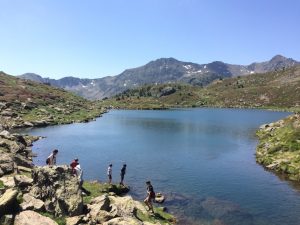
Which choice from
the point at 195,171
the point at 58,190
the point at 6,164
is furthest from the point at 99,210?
the point at 195,171

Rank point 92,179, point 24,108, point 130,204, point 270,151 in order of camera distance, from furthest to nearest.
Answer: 1. point 24,108
2. point 270,151
3. point 92,179
4. point 130,204

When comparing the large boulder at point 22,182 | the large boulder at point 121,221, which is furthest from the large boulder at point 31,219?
the large boulder at point 22,182

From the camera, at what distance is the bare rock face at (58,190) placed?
106 ft

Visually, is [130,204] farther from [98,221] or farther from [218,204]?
[218,204]

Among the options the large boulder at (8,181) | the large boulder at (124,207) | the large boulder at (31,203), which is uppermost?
the large boulder at (8,181)

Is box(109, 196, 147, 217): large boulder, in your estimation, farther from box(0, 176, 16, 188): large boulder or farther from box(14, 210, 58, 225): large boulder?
box(0, 176, 16, 188): large boulder

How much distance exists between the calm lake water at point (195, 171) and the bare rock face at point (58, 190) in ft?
44.1

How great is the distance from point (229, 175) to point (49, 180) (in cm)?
3648

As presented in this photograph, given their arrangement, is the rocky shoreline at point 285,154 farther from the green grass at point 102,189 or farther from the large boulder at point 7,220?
the large boulder at point 7,220

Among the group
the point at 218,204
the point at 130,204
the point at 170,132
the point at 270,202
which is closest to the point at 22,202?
the point at 130,204

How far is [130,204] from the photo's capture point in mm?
38062

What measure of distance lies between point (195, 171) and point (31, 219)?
130 ft

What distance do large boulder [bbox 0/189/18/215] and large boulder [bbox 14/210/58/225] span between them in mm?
1018

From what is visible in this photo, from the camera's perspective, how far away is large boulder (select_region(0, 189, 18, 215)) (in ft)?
94.4
